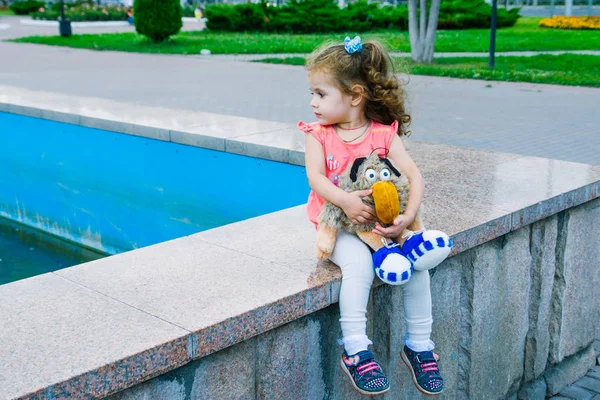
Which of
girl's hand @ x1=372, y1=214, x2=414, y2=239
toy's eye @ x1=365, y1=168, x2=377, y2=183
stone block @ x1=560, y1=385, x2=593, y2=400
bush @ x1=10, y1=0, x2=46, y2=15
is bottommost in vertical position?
stone block @ x1=560, y1=385, x2=593, y2=400

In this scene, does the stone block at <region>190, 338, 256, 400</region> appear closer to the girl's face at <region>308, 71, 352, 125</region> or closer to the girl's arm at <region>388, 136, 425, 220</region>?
the girl's arm at <region>388, 136, 425, 220</region>

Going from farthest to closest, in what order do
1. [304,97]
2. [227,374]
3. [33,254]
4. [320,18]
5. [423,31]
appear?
[320,18] → [423,31] → [304,97] → [33,254] → [227,374]

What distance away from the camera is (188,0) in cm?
4875

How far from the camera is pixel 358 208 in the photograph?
2.66m

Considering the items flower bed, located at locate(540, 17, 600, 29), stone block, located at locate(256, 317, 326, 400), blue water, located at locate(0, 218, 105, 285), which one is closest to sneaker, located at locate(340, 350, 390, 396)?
stone block, located at locate(256, 317, 326, 400)

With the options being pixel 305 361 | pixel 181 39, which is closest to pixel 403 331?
pixel 305 361

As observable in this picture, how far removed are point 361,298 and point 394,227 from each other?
0.27m

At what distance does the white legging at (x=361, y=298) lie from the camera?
259 cm

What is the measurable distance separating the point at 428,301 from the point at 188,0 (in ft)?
158

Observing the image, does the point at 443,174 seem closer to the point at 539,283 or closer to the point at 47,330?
the point at 539,283

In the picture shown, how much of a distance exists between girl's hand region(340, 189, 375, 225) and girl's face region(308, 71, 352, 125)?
1.06 ft

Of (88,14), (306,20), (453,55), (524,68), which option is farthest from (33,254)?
(88,14)

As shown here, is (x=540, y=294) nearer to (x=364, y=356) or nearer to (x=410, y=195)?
(x=410, y=195)

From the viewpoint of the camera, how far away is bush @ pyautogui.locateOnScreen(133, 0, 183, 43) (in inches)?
872
